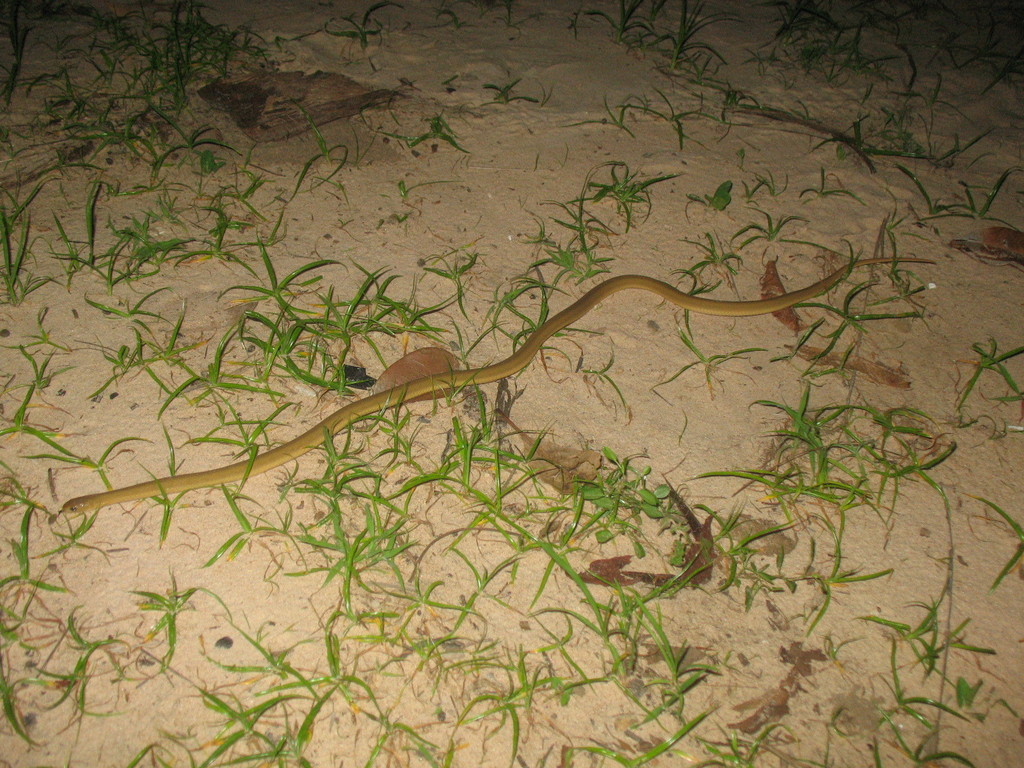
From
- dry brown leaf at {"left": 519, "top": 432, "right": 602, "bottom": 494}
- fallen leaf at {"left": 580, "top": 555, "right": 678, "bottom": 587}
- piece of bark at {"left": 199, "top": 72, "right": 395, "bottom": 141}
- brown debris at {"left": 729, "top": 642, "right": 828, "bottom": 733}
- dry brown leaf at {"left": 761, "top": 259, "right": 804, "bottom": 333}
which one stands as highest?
piece of bark at {"left": 199, "top": 72, "right": 395, "bottom": 141}

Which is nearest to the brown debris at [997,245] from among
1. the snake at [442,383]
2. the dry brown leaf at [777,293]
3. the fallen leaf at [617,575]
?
the snake at [442,383]

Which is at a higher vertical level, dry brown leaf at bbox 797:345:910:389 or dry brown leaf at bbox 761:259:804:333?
dry brown leaf at bbox 761:259:804:333

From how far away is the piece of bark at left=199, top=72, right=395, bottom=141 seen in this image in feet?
12.1

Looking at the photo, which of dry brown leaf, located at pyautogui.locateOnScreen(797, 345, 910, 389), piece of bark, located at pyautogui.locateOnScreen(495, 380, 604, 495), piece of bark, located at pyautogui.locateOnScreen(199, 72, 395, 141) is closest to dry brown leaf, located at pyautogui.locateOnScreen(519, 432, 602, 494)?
piece of bark, located at pyautogui.locateOnScreen(495, 380, 604, 495)

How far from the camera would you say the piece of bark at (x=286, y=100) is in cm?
368

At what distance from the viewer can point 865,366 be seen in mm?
2893

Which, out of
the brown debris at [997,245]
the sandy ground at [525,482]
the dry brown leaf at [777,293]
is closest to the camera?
the sandy ground at [525,482]

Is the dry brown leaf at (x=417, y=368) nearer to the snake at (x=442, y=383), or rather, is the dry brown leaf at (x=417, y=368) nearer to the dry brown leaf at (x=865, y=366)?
the snake at (x=442, y=383)

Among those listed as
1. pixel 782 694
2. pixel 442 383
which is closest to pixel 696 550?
pixel 782 694

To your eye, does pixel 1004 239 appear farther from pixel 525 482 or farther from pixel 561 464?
pixel 525 482

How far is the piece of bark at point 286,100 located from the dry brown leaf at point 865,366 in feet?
9.30

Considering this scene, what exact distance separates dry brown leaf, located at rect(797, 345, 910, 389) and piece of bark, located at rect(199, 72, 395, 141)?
2834 mm

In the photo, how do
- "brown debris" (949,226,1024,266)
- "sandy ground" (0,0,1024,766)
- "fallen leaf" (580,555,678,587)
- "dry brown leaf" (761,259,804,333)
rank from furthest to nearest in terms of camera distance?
"brown debris" (949,226,1024,266) < "dry brown leaf" (761,259,804,333) < "fallen leaf" (580,555,678,587) < "sandy ground" (0,0,1024,766)

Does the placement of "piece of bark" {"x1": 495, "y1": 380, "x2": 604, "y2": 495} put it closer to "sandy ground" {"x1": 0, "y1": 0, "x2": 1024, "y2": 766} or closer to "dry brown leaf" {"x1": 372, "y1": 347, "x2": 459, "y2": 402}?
"sandy ground" {"x1": 0, "y1": 0, "x2": 1024, "y2": 766}
